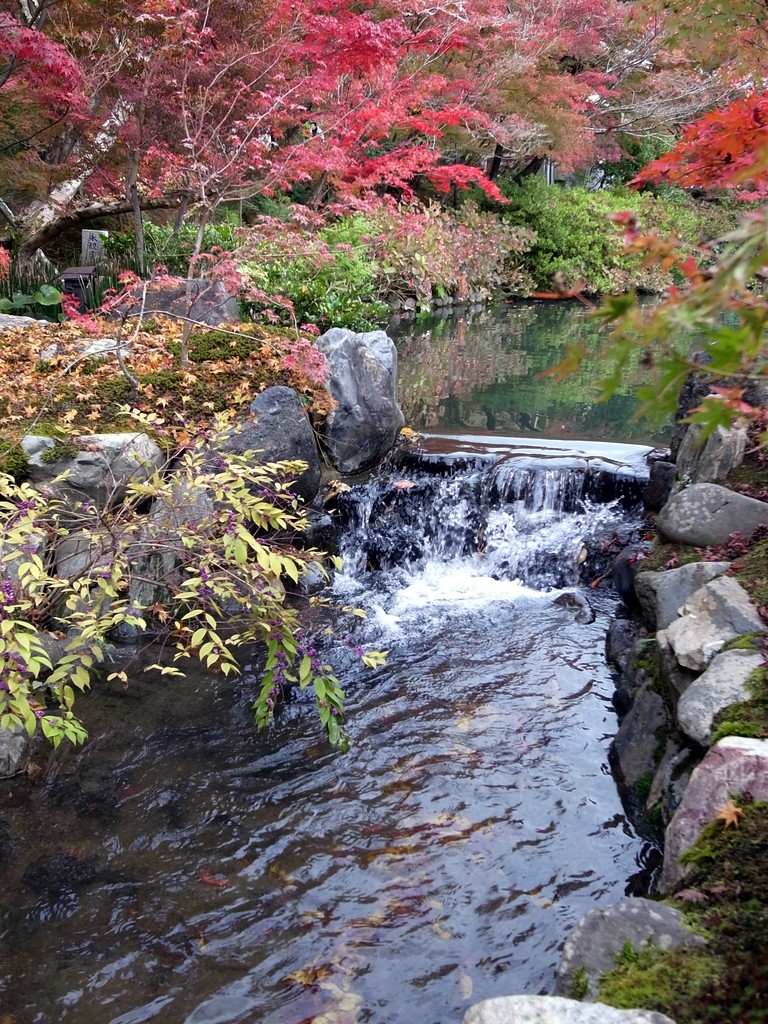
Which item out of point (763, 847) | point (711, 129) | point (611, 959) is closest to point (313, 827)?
point (611, 959)

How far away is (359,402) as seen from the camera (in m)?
7.75

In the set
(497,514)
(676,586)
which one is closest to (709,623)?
(676,586)

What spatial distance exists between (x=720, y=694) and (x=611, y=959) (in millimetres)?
1473

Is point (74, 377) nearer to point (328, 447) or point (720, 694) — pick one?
point (328, 447)

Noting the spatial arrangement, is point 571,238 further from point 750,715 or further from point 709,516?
point 750,715

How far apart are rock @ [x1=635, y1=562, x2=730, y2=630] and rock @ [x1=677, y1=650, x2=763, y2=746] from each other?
852 mm

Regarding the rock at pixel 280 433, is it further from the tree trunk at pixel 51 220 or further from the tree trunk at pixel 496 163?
the tree trunk at pixel 496 163

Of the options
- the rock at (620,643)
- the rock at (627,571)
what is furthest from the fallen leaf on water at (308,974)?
the rock at (627,571)

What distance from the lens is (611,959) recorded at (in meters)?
2.45

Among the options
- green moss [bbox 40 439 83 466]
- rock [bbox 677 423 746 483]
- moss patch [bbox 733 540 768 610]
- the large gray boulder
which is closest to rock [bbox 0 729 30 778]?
green moss [bbox 40 439 83 466]

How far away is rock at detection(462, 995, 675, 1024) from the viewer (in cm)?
208

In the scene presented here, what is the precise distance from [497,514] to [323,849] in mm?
4296

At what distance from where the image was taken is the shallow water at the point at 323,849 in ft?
10.1

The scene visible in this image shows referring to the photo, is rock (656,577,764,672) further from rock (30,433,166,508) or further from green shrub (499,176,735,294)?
green shrub (499,176,735,294)
